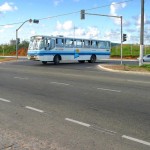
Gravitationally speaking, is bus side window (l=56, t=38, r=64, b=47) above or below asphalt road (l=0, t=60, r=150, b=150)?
above

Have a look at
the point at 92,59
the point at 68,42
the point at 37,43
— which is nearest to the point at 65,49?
the point at 68,42

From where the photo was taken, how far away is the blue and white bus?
3550cm

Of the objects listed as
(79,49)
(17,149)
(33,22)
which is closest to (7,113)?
(17,149)

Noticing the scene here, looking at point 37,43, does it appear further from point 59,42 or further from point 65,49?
point 65,49

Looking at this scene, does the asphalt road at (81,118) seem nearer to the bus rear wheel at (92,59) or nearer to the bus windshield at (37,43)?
the bus windshield at (37,43)

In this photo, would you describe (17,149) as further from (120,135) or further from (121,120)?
(121,120)

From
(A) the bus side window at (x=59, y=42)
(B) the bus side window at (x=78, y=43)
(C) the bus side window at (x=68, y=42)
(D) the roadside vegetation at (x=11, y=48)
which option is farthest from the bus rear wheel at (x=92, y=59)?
(D) the roadside vegetation at (x=11, y=48)

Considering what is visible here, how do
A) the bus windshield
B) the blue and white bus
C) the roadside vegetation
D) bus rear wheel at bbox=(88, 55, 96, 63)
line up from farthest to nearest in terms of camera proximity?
1. the roadside vegetation
2. bus rear wheel at bbox=(88, 55, 96, 63)
3. the blue and white bus
4. the bus windshield

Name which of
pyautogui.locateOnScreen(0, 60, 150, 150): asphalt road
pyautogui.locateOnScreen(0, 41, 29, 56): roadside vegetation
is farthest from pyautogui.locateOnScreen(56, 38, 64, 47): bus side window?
pyautogui.locateOnScreen(0, 41, 29, 56): roadside vegetation

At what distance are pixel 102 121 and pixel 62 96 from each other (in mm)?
4293

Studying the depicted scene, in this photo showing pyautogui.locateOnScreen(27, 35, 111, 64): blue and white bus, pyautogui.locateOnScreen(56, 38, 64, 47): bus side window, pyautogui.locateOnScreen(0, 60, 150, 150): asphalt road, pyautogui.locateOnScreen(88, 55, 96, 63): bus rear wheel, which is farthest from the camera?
pyautogui.locateOnScreen(88, 55, 96, 63): bus rear wheel

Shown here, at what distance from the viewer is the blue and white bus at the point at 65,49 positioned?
116 feet

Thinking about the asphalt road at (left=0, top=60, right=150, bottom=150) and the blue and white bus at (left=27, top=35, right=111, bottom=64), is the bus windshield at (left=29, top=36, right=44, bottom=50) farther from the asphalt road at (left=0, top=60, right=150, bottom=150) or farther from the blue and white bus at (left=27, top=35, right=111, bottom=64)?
the asphalt road at (left=0, top=60, right=150, bottom=150)

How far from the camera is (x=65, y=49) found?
37.7 meters
